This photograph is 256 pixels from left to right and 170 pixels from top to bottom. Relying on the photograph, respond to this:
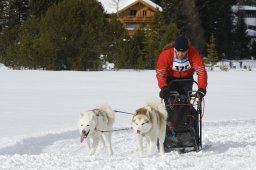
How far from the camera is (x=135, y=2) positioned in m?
47.7

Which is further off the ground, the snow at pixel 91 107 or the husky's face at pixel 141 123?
the husky's face at pixel 141 123

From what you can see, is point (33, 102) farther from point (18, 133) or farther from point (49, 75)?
point (49, 75)

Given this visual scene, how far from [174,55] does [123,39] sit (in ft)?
65.5

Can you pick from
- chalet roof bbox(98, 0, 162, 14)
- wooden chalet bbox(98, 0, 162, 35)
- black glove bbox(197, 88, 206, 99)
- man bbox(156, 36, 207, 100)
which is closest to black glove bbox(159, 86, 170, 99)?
man bbox(156, 36, 207, 100)

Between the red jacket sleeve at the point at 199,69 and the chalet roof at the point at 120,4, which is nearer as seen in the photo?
the red jacket sleeve at the point at 199,69

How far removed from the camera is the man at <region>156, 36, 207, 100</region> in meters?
6.14

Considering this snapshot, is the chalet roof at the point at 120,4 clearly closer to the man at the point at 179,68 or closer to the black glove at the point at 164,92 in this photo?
the man at the point at 179,68

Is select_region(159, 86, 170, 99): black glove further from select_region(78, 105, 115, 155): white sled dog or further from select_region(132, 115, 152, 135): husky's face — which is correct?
select_region(78, 105, 115, 155): white sled dog

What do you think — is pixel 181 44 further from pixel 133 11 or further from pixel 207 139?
pixel 133 11

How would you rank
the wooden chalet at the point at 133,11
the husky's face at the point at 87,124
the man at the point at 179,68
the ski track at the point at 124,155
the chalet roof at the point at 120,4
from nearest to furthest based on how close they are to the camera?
the ski track at the point at 124,155 < the husky's face at the point at 87,124 < the man at the point at 179,68 < the wooden chalet at the point at 133,11 < the chalet roof at the point at 120,4

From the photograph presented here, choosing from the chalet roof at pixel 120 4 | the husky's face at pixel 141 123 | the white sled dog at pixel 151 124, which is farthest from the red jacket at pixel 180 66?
the chalet roof at pixel 120 4

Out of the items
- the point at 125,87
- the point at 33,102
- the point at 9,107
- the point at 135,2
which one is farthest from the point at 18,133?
the point at 135,2

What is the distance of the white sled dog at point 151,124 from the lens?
5.74 m

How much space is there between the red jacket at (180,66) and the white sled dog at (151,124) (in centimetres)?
39
